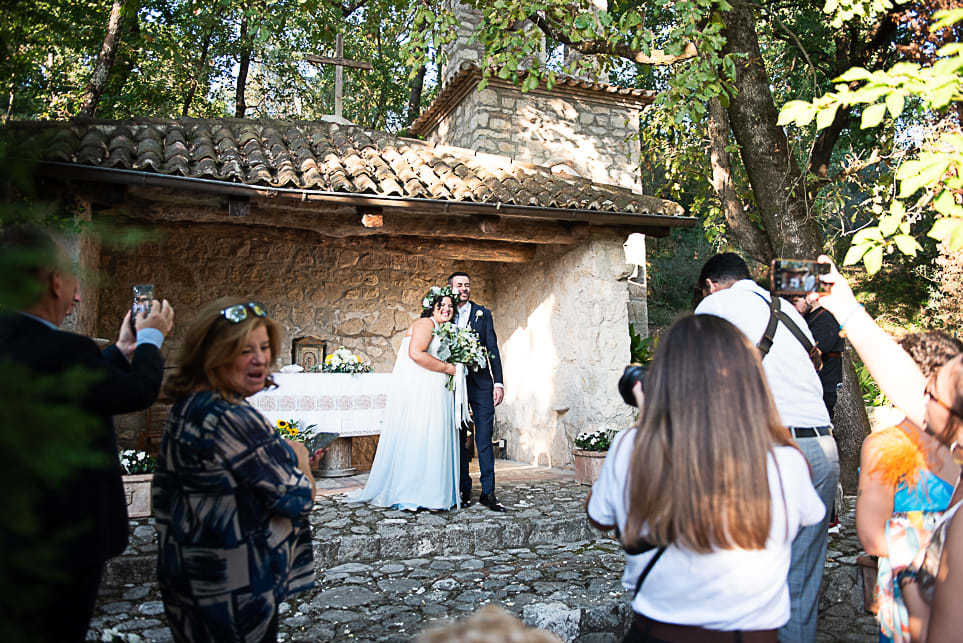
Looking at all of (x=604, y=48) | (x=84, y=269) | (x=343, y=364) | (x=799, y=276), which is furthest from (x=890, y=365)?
(x=343, y=364)

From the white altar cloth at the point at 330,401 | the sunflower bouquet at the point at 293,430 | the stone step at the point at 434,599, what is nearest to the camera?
the stone step at the point at 434,599

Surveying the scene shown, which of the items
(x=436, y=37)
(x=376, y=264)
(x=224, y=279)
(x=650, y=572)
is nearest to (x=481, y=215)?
(x=436, y=37)

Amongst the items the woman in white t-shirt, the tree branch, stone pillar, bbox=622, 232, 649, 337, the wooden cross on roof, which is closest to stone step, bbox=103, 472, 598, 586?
the woman in white t-shirt

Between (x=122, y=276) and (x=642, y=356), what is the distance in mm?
6037

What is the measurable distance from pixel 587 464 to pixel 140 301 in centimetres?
492

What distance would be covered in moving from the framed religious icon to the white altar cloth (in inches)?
56.6

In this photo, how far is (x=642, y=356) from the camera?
8023 mm

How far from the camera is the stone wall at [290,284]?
773cm

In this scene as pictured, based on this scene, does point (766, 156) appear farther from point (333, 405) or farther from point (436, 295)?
point (333, 405)

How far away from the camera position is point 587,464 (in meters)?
6.44

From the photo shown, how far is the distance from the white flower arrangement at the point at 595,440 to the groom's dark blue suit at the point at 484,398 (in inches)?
55.6

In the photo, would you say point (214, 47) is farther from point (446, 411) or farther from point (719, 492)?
point (719, 492)

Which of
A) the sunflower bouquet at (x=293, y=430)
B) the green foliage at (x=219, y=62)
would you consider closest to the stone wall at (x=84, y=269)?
the sunflower bouquet at (x=293, y=430)

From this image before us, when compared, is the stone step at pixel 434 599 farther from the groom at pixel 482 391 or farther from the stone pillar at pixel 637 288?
the stone pillar at pixel 637 288
